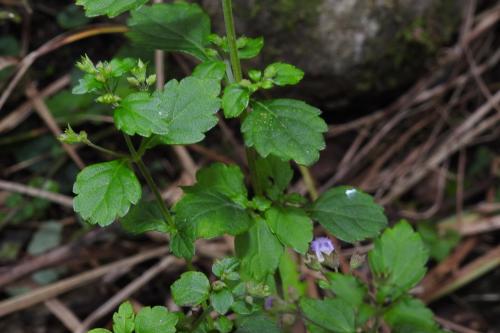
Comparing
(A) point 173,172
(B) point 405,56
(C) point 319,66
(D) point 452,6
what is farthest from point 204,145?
(D) point 452,6

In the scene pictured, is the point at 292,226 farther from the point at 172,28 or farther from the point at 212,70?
the point at 172,28

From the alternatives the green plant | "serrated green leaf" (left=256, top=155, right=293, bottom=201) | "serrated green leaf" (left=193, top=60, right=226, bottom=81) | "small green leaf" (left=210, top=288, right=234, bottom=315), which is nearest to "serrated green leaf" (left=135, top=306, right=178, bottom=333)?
the green plant

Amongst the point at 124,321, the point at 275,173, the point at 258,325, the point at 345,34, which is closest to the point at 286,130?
the point at 275,173

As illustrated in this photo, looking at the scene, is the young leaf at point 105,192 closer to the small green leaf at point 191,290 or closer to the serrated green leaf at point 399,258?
the small green leaf at point 191,290

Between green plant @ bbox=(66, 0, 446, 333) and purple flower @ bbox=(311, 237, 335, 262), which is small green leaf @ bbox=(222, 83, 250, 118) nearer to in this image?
green plant @ bbox=(66, 0, 446, 333)

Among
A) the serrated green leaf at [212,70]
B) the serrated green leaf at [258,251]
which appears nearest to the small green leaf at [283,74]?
the serrated green leaf at [212,70]

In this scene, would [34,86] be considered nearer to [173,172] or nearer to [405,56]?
[173,172]
